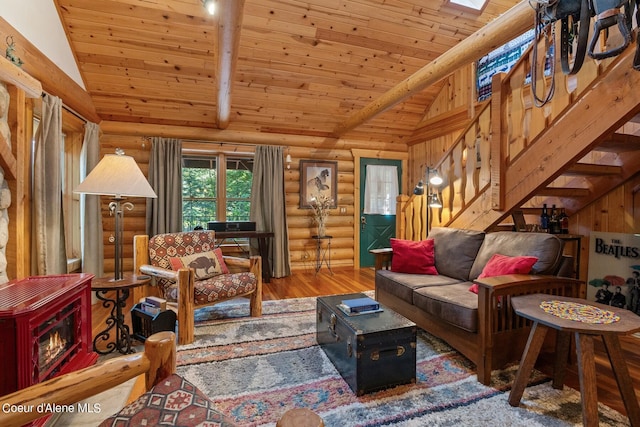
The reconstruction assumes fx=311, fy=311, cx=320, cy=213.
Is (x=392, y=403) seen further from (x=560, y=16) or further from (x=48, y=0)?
(x=48, y=0)

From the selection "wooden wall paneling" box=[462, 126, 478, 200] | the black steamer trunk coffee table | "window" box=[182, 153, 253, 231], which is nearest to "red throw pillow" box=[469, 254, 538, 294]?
the black steamer trunk coffee table

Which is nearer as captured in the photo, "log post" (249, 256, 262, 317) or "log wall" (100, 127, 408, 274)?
"log post" (249, 256, 262, 317)

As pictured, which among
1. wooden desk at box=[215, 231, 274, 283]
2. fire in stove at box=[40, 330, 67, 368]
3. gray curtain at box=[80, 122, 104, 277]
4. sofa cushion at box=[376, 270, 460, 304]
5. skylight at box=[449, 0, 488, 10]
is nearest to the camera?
fire in stove at box=[40, 330, 67, 368]

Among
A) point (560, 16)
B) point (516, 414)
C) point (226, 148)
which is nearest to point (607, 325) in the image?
point (516, 414)

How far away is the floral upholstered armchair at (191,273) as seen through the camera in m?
2.50

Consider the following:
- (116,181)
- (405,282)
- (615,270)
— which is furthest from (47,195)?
(615,270)

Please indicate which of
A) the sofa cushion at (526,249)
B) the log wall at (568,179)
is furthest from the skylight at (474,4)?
the sofa cushion at (526,249)

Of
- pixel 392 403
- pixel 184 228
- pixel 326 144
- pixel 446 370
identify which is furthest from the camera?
pixel 326 144

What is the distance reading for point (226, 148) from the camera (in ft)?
16.1

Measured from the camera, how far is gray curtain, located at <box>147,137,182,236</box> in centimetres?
445

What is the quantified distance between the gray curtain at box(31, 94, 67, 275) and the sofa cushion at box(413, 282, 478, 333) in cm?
308

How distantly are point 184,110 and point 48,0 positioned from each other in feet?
5.79

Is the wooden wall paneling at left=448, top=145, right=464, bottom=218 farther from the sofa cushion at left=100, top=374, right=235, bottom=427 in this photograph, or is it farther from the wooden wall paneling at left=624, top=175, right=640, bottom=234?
the sofa cushion at left=100, top=374, right=235, bottom=427

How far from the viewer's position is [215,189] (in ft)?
16.5
